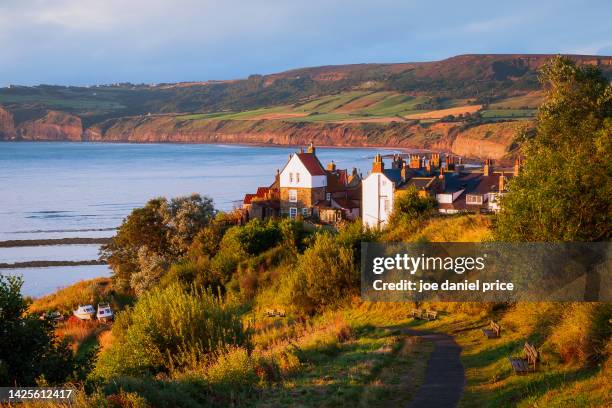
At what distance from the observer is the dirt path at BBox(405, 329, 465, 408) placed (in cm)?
1513

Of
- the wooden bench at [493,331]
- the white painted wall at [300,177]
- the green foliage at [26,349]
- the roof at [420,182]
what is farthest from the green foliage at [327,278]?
the white painted wall at [300,177]

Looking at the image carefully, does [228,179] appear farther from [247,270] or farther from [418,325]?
[418,325]

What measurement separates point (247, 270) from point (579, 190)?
22.5m

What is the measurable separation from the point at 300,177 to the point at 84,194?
61060mm

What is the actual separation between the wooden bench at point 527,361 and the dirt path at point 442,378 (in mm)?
1253

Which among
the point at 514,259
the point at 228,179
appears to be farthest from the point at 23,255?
the point at 228,179

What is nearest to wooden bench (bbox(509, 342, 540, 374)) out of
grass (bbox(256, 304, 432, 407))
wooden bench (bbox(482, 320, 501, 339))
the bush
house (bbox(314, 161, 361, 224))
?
the bush

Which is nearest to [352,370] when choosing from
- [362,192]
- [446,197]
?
[446,197]

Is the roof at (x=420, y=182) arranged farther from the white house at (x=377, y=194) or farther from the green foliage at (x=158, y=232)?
the green foliage at (x=158, y=232)

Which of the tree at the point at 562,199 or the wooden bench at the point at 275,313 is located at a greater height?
the tree at the point at 562,199

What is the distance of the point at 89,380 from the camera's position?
15414mm

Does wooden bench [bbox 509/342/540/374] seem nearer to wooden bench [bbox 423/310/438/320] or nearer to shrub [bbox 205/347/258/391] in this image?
shrub [bbox 205/347/258/391]

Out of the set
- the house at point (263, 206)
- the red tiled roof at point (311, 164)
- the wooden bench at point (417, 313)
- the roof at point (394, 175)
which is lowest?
the wooden bench at point (417, 313)

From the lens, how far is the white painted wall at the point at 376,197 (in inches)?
1991
